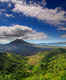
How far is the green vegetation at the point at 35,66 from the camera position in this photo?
11.5 m

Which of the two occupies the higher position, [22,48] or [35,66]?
[22,48]

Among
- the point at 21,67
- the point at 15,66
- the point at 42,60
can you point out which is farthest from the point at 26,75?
the point at 42,60

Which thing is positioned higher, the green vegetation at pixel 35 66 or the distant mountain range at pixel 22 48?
the distant mountain range at pixel 22 48

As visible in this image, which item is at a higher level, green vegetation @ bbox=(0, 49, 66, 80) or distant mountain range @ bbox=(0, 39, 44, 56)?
distant mountain range @ bbox=(0, 39, 44, 56)

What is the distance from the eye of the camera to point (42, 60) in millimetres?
14023

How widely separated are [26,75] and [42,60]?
11.6 ft

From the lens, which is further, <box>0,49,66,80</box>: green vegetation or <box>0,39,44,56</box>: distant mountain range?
<box>0,39,44,56</box>: distant mountain range

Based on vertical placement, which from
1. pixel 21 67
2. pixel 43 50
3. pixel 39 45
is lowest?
pixel 21 67

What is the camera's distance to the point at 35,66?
12.5 metres

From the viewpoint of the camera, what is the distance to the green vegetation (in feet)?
37.7

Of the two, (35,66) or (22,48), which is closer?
(22,48)

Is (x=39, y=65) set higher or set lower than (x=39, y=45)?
lower

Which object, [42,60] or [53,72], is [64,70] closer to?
[53,72]

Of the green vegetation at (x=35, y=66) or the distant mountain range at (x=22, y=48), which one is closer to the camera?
the green vegetation at (x=35, y=66)
